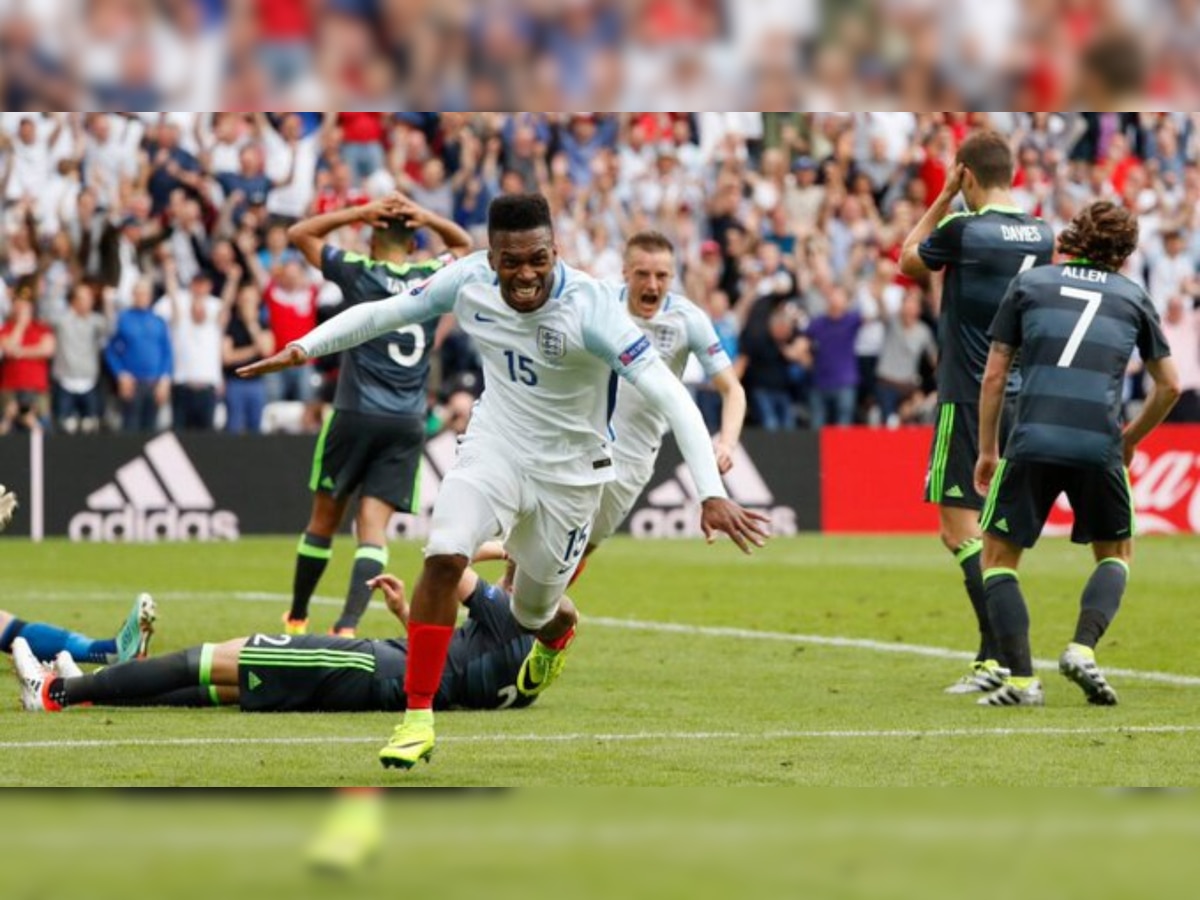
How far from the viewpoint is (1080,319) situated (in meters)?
8.45

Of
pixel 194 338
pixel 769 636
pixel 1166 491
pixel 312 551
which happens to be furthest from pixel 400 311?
pixel 1166 491

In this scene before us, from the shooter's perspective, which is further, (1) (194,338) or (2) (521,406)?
(1) (194,338)

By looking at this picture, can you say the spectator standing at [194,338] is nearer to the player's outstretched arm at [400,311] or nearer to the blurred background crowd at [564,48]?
the player's outstretched arm at [400,311]

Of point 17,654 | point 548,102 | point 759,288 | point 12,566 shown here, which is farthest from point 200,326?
point 548,102

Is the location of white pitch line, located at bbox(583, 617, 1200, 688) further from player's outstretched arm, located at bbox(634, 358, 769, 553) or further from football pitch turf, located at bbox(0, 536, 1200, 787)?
player's outstretched arm, located at bbox(634, 358, 769, 553)

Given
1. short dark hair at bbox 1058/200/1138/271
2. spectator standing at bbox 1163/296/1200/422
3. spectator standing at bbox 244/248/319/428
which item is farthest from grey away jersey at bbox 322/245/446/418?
spectator standing at bbox 1163/296/1200/422

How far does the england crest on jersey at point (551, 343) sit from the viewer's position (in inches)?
259

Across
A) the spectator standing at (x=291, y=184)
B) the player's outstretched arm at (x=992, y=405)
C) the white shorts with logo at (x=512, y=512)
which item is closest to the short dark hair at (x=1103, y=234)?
the player's outstretched arm at (x=992, y=405)

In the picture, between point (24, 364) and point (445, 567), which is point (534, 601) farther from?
point (24, 364)

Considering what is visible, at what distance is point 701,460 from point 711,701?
2984mm

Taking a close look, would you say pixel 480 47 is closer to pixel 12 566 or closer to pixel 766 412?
pixel 12 566

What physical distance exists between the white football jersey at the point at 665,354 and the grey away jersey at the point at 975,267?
3.91 feet

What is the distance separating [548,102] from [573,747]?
5.89 metres

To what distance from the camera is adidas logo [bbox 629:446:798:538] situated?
74.2ft
